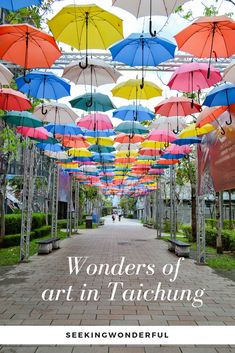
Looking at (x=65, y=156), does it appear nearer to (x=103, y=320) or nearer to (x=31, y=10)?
(x=31, y=10)

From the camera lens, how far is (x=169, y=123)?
36.9ft

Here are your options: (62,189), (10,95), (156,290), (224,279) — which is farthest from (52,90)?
(62,189)

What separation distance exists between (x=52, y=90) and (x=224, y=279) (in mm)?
6177

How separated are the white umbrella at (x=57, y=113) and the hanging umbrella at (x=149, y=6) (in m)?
4.83

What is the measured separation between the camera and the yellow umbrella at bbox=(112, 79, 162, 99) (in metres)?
8.73

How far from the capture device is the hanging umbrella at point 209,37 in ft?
18.8

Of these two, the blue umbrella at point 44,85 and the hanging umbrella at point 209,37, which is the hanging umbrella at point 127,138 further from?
the hanging umbrella at point 209,37

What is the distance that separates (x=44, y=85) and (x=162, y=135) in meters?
4.77

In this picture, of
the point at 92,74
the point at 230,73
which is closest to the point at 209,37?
the point at 230,73

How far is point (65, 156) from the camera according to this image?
50.3ft

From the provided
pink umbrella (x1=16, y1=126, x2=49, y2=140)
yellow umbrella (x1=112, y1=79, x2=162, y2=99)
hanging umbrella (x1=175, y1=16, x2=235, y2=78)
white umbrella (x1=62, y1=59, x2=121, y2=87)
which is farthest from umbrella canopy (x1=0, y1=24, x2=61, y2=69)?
pink umbrella (x1=16, y1=126, x2=49, y2=140)

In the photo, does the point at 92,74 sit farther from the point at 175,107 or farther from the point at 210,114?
the point at 210,114

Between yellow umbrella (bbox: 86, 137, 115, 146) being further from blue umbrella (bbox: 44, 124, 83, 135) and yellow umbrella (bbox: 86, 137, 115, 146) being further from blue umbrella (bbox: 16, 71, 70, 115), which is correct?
blue umbrella (bbox: 16, 71, 70, 115)

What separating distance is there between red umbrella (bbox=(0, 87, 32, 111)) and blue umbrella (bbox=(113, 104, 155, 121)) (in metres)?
2.99
